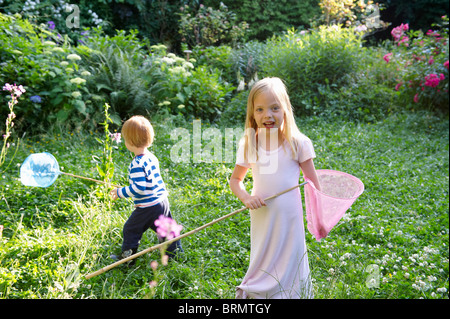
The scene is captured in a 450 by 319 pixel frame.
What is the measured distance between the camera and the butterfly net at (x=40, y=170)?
2.96 m

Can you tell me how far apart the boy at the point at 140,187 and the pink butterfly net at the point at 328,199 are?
3.21 ft

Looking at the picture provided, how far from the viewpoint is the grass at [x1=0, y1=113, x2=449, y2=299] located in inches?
102

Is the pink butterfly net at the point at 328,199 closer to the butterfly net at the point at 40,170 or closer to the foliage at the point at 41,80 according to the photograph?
the butterfly net at the point at 40,170

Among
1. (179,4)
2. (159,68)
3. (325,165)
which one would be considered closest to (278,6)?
(179,4)

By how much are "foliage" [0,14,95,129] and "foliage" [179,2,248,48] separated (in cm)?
403

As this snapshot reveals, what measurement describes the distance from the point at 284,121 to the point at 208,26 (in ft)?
24.5

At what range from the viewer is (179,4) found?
966 cm

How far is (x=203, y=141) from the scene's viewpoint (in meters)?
5.66

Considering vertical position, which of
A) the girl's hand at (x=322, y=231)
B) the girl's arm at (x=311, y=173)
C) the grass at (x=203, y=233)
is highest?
the girl's arm at (x=311, y=173)

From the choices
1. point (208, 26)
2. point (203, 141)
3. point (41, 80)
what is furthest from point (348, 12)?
point (41, 80)

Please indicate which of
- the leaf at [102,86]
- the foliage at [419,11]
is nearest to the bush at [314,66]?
the leaf at [102,86]

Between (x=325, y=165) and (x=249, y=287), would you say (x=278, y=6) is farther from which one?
(x=249, y=287)

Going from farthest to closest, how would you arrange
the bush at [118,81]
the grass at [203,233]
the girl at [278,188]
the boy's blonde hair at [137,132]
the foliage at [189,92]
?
the foliage at [189,92], the bush at [118,81], the boy's blonde hair at [137,132], the grass at [203,233], the girl at [278,188]
